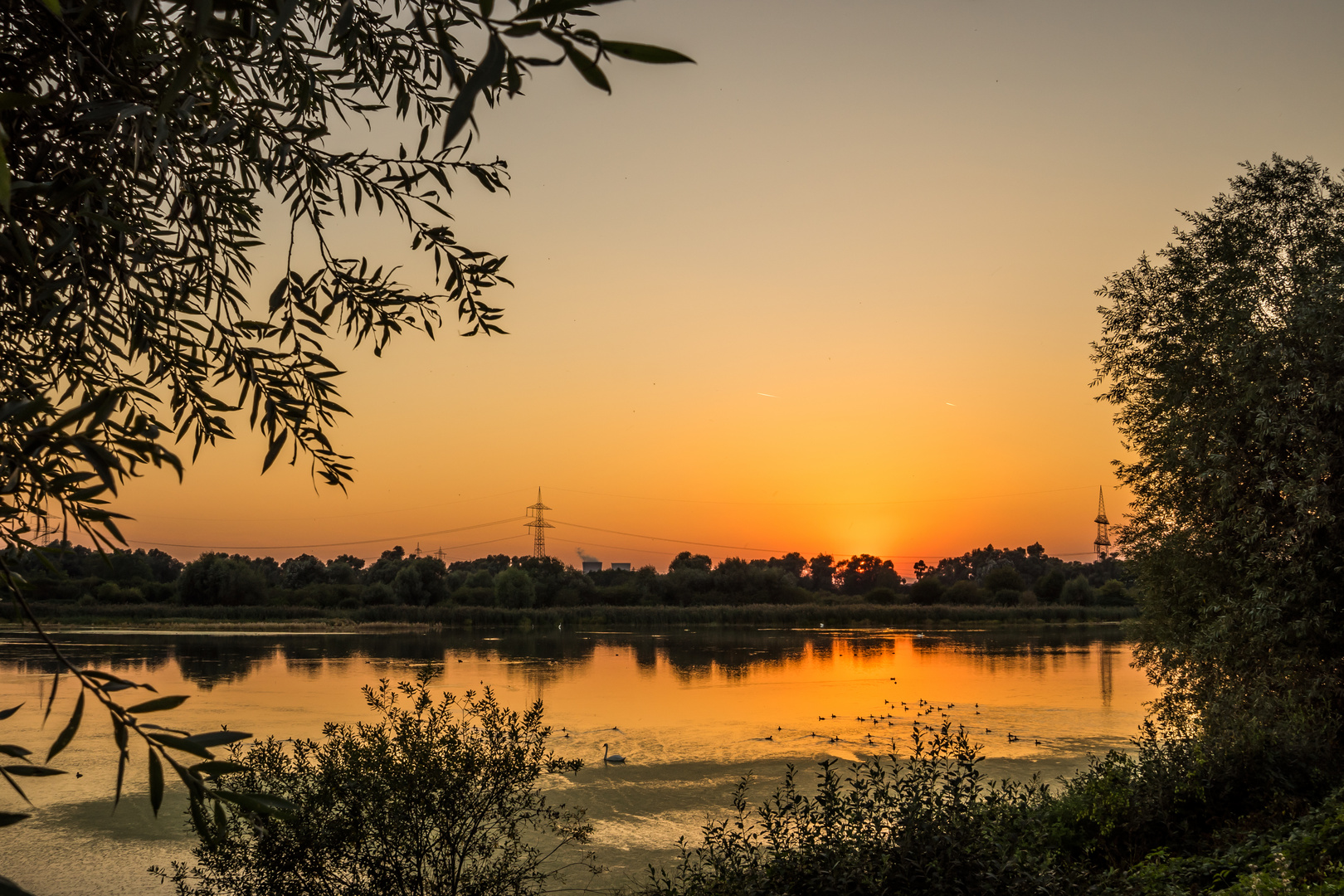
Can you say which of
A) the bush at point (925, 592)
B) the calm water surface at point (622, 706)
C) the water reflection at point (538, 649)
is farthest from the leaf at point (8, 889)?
the bush at point (925, 592)

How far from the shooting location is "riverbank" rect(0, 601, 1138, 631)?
45.7 m

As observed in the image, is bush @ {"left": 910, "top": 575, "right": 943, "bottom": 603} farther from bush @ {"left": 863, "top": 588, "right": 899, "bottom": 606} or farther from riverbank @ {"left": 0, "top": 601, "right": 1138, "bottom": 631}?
riverbank @ {"left": 0, "top": 601, "right": 1138, "bottom": 631}

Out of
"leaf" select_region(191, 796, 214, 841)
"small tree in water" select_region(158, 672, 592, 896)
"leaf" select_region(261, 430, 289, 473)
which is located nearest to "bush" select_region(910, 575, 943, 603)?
"small tree in water" select_region(158, 672, 592, 896)

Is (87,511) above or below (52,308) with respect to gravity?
below

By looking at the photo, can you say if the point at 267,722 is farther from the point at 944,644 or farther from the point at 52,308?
the point at 944,644

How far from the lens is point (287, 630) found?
4284 centimetres

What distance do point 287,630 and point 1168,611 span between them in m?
40.0

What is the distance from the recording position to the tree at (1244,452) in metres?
9.95

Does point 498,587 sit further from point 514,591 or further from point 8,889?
point 8,889

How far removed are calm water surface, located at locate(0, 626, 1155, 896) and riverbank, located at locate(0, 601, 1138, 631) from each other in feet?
28.1

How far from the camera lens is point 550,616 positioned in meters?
50.1

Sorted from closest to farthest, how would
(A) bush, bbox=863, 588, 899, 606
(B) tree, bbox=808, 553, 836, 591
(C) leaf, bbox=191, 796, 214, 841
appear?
(C) leaf, bbox=191, 796, 214, 841
(A) bush, bbox=863, 588, 899, 606
(B) tree, bbox=808, 553, 836, 591

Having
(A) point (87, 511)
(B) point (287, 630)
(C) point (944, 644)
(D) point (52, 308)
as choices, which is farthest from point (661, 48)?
(B) point (287, 630)

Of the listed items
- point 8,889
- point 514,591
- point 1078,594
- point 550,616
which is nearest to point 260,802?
point 8,889
